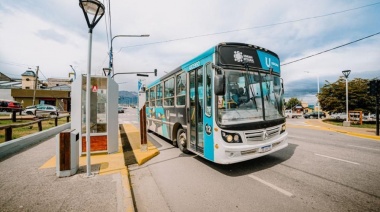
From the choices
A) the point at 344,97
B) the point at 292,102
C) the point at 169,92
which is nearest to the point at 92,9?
the point at 169,92

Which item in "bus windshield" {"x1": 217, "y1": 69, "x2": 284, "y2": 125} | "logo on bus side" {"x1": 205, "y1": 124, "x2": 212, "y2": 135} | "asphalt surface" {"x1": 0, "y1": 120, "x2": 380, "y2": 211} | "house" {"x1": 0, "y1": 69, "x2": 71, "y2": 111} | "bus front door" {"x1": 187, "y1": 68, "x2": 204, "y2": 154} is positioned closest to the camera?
"asphalt surface" {"x1": 0, "y1": 120, "x2": 380, "y2": 211}

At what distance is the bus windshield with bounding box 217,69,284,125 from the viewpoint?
15.5 ft

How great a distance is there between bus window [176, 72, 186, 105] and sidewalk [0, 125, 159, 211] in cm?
232

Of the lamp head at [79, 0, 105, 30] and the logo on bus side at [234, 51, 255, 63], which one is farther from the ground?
the lamp head at [79, 0, 105, 30]

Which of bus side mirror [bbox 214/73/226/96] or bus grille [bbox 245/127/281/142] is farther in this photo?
bus grille [bbox 245/127/281/142]

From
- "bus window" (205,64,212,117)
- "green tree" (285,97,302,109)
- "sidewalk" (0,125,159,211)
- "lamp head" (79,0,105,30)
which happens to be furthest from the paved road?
"green tree" (285,97,302,109)

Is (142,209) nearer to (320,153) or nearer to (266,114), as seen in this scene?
(266,114)

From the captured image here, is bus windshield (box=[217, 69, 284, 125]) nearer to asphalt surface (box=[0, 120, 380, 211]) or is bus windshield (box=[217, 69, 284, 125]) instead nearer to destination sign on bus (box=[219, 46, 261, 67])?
destination sign on bus (box=[219, 46, 261, 67])

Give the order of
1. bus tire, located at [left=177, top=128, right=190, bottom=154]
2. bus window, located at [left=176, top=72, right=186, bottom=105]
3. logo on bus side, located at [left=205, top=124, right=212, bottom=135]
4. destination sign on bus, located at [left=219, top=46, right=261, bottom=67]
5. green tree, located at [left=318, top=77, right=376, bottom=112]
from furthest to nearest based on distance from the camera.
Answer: green tree, located at [left=318, top=77, right=376, bottom=112]
bus tire, located at [left=177, top=128, right=190, bottom=154]
bus window, located at [left=176, top=72, right=186, bottom=105]
logo on bus side, located at [left=205, top=124, right=212, bottom=135]
destination sign on bus, located at [left=219, top=46, right=261, bottom=67]

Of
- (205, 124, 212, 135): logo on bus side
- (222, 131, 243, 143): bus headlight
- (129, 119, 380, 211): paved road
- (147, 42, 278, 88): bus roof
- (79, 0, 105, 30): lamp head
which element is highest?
(79, 0, 105, 30): lamp head

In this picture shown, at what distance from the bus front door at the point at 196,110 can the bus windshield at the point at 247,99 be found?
3.02 ft

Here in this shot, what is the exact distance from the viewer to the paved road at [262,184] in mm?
3441

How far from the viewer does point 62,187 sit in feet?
13.5

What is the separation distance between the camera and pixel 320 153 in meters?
7.08
